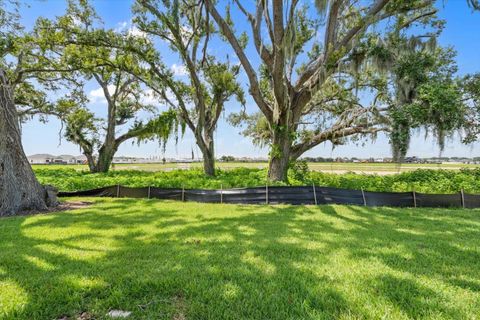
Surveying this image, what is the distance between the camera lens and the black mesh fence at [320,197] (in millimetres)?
6926

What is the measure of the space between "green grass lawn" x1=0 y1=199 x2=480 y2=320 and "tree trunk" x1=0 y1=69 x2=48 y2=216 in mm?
1166

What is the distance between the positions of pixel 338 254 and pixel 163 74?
11.1 metres

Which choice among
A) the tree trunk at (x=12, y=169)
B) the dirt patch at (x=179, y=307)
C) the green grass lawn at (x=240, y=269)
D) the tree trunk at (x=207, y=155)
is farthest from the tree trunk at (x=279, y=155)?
the dirt patch at (x=179, y=307)

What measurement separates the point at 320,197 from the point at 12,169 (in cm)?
752

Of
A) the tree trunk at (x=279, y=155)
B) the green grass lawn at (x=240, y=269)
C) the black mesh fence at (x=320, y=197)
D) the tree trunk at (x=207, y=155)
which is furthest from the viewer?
the tree trunk at (x=207, y=155)

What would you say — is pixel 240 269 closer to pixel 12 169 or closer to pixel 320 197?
pixel 320 197

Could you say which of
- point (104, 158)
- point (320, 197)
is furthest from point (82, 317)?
point (104, 158)

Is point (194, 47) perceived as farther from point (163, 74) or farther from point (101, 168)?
point (101, 168)

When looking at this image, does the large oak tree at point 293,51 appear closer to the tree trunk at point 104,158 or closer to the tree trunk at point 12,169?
the tree trunk at point 12,169

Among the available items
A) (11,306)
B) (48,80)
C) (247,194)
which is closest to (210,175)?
(247,194)

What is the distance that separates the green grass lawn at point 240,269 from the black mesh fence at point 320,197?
1.99 meters

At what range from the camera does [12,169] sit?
19.5 feet

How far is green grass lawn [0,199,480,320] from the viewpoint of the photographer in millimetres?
1989

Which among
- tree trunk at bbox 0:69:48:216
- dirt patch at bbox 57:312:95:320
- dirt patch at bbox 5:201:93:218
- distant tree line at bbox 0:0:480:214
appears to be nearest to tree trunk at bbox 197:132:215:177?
distant tree line at bbox 0:0:480:214
